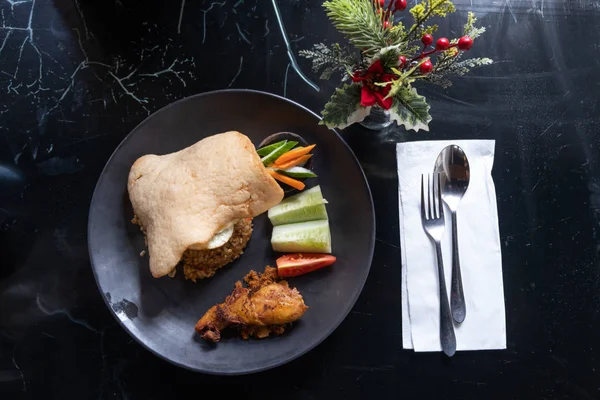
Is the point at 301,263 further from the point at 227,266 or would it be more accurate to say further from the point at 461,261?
the point at 461,261

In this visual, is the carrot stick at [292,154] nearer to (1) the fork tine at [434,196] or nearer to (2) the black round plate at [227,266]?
(2) the black round plate at [227,266]

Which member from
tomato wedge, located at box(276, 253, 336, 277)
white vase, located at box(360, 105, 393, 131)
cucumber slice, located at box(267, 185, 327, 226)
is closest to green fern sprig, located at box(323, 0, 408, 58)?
white vase, located at box(360, 105, 393, 131)

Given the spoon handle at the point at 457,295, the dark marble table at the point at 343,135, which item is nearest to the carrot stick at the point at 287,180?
the dark marble table at the point at 343,135

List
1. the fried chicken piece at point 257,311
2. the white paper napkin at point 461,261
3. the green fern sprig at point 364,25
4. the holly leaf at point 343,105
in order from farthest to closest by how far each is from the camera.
→ the white paper napkin at point 461,261 < the fried chicken piece at point 257,311 < the holly leaf at point 343,105 < the green fern sprig at point 364,25

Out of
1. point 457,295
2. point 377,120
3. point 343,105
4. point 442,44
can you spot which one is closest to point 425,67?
point 442,44

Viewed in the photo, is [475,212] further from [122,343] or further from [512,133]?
[122,343]

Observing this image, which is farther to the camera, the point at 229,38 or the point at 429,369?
the point at 229,38

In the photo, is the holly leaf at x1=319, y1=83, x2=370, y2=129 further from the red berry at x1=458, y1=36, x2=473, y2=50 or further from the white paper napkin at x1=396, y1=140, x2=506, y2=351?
the white paper napkin at x1=396, y1=140, x2=506, y2=351

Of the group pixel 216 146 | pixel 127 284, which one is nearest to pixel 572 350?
pixel 216 146
